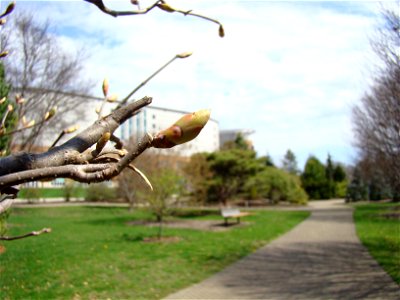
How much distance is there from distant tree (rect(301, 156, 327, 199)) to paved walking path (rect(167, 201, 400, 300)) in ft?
133

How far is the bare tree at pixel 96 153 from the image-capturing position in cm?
75

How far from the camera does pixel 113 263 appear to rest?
10117mm

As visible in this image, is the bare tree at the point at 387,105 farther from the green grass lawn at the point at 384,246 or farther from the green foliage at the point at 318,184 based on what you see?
the green foliage at the point at 318,184

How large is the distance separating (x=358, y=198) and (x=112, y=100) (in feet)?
165

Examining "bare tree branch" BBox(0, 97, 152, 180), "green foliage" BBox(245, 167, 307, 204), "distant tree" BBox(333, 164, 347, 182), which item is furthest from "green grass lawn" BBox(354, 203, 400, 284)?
"distant tree" BBox(333, 164, 347, 182)

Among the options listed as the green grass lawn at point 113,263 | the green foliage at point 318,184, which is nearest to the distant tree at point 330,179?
the green foliage at point 318,184

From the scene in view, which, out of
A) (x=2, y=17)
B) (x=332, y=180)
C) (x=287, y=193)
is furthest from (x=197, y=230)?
(x=332, y=180)

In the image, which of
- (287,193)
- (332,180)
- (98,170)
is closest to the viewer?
(98,170)

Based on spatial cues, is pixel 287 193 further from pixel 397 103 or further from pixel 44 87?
pixel 397 103

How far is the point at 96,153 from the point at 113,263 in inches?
377

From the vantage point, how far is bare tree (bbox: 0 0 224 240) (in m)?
0.75

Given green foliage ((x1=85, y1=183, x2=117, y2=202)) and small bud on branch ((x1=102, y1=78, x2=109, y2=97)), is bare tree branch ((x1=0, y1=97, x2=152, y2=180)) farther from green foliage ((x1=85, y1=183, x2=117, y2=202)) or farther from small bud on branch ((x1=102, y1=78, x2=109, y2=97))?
green foliage ((x1=85, y1=183, x2=117, y2=202))

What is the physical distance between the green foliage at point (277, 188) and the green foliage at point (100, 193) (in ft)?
46.6

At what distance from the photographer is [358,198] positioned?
47938 mm
